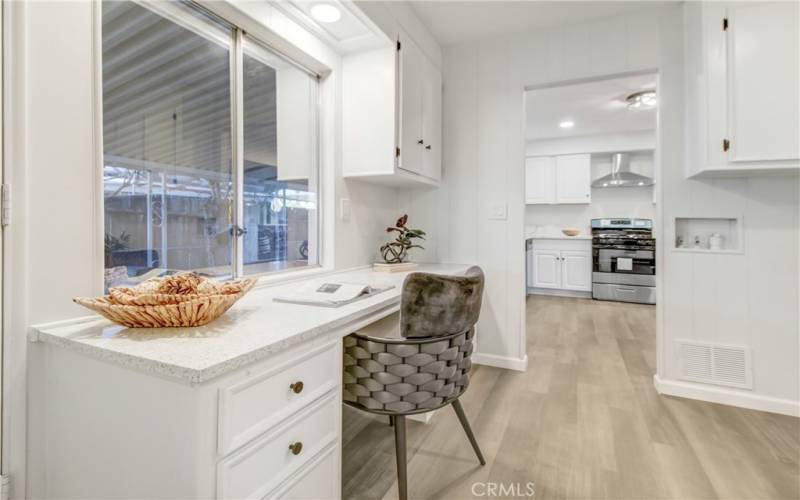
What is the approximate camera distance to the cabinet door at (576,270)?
5566mm

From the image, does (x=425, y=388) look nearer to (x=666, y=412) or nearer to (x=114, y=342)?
(x=114, y=342)

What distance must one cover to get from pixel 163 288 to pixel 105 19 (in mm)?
900

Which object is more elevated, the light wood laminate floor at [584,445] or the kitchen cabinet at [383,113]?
the kitchen cabinet at [383,113]

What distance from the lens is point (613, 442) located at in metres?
1.77

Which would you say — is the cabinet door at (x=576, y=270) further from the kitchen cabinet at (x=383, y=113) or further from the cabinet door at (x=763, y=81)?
the kitchen cabinet at (x=383, y=113)

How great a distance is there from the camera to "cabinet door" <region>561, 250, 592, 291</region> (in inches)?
219

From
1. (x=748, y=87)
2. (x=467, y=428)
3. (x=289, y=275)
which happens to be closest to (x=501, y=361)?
(x=467, y=428)

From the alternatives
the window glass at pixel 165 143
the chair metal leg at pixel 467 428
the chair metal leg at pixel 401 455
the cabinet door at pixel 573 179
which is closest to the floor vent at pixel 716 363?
the chair metal leg at pixel 467 428

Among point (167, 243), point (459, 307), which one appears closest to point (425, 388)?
point (459, 307)

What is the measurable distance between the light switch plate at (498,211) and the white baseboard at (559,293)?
11.8 ft

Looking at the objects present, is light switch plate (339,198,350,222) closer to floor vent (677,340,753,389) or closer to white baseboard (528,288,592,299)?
floor vent (677,340,753,389)

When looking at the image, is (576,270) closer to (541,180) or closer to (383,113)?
(541,180)

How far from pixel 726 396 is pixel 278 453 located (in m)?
2.61

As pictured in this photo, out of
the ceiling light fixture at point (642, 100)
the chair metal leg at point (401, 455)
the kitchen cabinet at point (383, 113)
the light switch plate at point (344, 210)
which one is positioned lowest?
the chair metal leg at point (401, 455)
